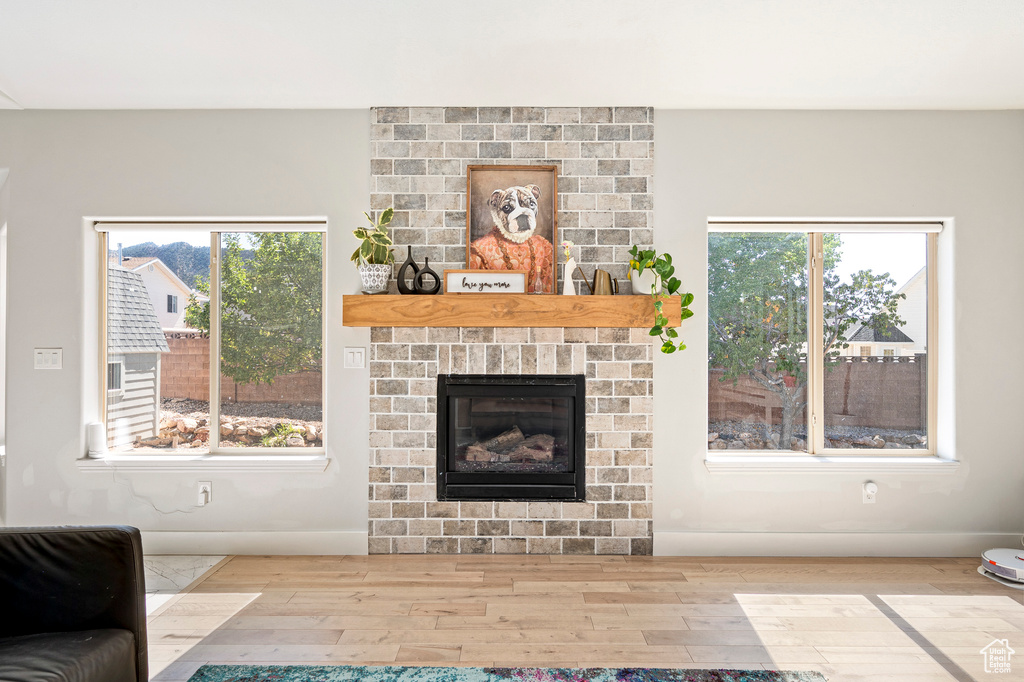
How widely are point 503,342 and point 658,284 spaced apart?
2.95ft

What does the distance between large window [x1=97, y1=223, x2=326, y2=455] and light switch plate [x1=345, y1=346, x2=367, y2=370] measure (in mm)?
222

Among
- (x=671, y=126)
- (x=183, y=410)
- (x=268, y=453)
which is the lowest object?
(x=268, y=453)

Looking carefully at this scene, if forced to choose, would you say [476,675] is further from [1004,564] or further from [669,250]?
[1004,564]

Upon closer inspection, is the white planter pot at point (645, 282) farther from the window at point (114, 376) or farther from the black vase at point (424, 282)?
the window at point (114, 376)

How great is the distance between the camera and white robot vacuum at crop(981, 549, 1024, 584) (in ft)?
8.77

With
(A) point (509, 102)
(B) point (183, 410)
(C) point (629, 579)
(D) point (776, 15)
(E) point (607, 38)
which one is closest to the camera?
(D) point (776, 15)

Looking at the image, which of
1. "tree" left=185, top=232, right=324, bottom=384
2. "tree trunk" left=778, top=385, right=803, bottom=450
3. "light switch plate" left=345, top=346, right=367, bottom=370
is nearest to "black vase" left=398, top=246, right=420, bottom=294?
"light switch plate" left=345, top=346, right=367, bottom=370

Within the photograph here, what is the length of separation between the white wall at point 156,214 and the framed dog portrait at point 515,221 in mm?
643

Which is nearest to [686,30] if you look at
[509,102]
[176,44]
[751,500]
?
[509,102]

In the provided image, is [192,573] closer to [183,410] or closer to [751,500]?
[183,410]

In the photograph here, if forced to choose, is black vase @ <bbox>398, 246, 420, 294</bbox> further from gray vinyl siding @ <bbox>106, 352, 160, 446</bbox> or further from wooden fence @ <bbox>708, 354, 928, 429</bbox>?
wooden fence @ <bbox>708, 354, 928, 429</bbox>

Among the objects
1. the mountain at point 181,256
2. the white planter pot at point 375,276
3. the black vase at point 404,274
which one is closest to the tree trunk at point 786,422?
the black vase at point 404,274

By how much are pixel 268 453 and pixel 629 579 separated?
210 cm

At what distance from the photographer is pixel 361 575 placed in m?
2.77
